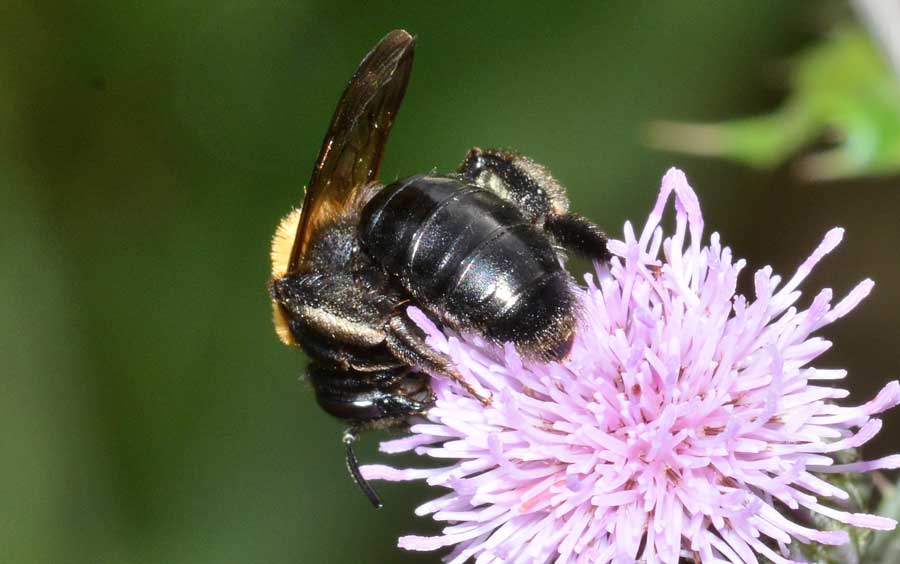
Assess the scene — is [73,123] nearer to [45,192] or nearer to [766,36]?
[45,192]

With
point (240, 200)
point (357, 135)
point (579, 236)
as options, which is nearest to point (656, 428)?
point (579, 236)

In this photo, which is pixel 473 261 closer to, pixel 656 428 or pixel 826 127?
pixel 656 428

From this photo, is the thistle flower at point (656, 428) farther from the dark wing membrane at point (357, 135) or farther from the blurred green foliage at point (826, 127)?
the blurred green foliage at point (826, 127)

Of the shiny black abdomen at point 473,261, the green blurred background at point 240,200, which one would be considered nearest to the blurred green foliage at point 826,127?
the green blurred background at point 240,200

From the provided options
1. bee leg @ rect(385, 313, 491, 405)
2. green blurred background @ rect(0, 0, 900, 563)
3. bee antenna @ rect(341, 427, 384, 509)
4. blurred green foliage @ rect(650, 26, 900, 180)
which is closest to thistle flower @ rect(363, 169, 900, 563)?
bee leg @ rect(385, 313, 491, 405)

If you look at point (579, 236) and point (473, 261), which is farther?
point (579, 236)

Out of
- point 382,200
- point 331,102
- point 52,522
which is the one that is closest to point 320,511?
point 52,522
